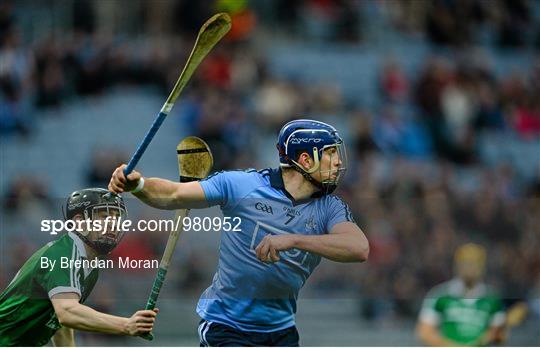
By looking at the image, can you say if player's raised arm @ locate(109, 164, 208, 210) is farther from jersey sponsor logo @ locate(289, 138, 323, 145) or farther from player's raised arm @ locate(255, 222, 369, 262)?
jersey sponsor logo @ locate(289, 138, 323, 145)

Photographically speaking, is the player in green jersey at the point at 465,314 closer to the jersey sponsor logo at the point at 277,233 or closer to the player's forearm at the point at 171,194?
the jersey sponsor logo at the point at 277,233

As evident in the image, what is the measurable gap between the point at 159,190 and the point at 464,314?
465 cm

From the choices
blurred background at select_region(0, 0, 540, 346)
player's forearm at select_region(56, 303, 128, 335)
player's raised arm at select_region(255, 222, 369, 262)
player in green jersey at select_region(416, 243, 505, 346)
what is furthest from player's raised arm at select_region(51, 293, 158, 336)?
blurred background at select_region(0, 0, 540, 346)

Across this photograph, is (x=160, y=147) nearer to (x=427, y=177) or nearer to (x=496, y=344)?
(x=427, y=177)

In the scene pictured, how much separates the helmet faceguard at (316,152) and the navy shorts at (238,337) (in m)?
0.86

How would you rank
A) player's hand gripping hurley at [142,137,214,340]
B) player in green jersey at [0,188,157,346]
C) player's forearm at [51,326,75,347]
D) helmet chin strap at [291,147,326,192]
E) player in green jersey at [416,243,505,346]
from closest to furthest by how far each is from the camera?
player in green jersey at [0,188,157,346] < helmet chin strap at [291,147,326,192] < player's hand gripping hurley at [142,137,214,340] < player's forearm at [51,326,75,347] < player in green jersey at [416,243,505,346]

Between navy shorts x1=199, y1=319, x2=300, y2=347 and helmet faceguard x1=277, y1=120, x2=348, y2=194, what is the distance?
86 centimetres

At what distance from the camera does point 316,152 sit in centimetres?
772

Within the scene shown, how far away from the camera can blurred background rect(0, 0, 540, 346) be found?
1389cm

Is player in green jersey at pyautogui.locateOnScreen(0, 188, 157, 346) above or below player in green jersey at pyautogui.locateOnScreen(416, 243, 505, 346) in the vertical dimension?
below

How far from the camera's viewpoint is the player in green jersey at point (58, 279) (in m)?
7.60

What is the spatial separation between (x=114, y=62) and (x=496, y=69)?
554cm

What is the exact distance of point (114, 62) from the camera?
1692 cm

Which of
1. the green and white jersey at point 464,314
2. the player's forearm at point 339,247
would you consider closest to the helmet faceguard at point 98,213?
the player's forearm at point 339,247
